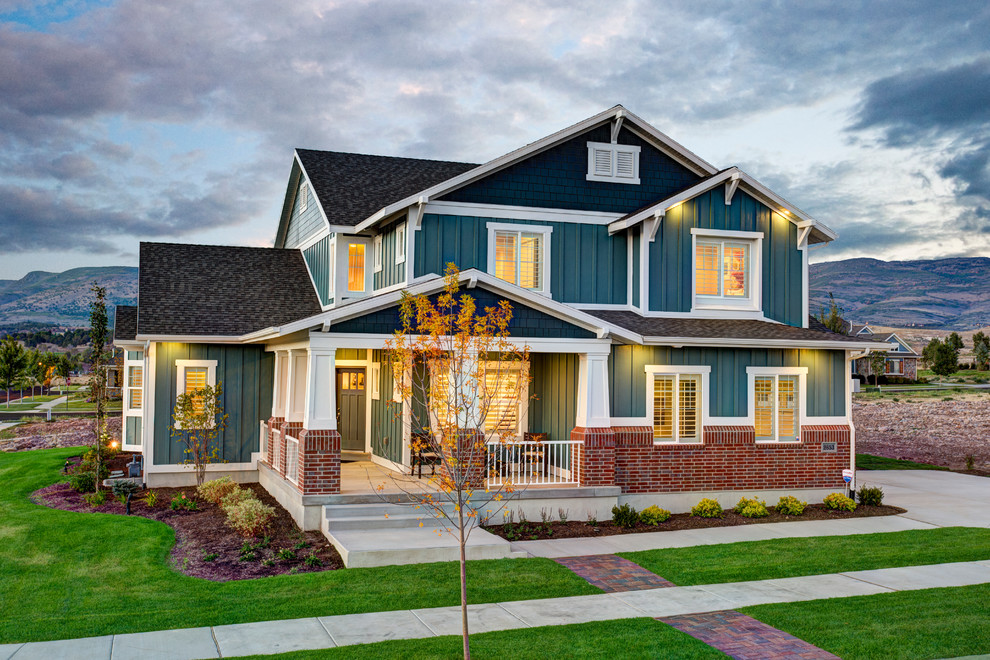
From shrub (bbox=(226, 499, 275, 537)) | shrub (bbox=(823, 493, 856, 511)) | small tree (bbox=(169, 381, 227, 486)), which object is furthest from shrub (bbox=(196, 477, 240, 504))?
shrub (bbox=(823, 493, 856, 511))

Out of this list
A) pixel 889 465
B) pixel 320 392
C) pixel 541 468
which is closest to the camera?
pixel 320 392

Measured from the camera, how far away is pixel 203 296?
765 inches

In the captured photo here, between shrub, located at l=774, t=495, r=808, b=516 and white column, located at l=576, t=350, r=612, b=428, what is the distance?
13.2 ft

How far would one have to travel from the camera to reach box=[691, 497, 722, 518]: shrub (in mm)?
15672

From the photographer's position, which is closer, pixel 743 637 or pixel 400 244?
pixel 743 637

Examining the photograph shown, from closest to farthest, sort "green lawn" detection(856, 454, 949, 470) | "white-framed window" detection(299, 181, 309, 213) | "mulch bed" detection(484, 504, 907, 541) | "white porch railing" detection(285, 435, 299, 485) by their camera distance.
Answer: "mulch bed" detection(484, 504, 907, 541)
"white porch railing" detection(285, 435, 299, 485)
"white-framed window" detection(299, 181, 309, 213)
"green lawn" detection(856, 454, 949, 470)

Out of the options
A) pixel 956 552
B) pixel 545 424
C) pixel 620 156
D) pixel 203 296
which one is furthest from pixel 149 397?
pixel 956 552

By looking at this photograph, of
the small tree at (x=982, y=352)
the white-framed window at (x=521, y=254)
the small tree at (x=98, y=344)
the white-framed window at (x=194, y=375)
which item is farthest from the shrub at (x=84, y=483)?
the small tree at (x=982, y=352)

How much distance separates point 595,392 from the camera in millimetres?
15258

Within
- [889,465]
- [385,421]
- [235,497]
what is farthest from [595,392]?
[889,465]

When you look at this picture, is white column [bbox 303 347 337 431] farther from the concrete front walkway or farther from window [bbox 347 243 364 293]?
window [bbox 347 243 364 293]

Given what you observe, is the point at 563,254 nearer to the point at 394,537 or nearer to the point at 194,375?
the point at 394,537

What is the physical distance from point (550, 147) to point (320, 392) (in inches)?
308

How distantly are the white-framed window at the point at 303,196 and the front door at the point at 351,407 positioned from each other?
16.4 ft
